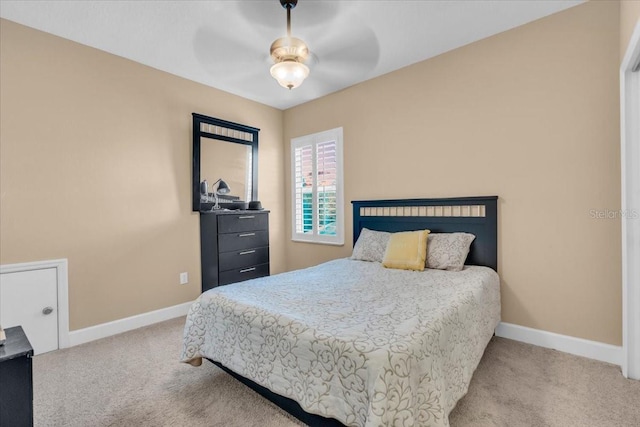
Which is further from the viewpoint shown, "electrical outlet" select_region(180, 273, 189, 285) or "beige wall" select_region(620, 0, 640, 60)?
"electrical outlet" select_region(180, 273, 189, 285)

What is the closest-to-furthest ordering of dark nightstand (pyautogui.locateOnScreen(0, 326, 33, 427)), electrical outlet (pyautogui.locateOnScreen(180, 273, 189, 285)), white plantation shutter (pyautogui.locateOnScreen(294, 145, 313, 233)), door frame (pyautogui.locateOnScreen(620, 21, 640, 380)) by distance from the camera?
dark nightstand (pyautogui.locateOnScreen(0, 326, 33, 427))
door frame (pyautogui.locateOnScreen(620, 21, 640, 380))
electrical outlet (pyautogui.locateOnScreen(180, 273, 189, 285))
white plantation shutter (pyautogui.locateOnScreen(294, 145, 313, 233))

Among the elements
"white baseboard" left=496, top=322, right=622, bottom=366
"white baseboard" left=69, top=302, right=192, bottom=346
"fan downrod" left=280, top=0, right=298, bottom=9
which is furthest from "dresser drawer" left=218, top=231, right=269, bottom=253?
"white baseboard" left=496, top=322, right=622, bottom=366

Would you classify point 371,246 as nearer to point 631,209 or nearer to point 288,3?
point 631,209

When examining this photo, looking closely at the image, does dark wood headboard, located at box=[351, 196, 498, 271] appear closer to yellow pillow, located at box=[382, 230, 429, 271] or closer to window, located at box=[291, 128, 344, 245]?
yellow pillow, located at box=[382, 230, 429, 271]

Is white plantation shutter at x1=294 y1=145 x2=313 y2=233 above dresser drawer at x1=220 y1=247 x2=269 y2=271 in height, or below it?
above

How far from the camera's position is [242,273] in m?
3.66

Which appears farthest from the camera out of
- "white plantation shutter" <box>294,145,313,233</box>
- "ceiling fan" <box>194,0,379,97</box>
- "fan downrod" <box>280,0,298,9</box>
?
"white plantation shutter" <box>294,145,313,233</box>

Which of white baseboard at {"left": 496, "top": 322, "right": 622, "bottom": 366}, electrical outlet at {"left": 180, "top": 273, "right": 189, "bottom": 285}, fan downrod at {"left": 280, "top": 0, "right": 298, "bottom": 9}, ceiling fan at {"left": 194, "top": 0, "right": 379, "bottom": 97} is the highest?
ceiling fan at {"left": 194, "top": 0, "right": 379, "bottom": 97}

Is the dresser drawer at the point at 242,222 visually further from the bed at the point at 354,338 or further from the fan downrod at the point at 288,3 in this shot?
the fan downrod at the point at 288,3

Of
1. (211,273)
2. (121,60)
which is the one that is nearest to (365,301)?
(211,273)

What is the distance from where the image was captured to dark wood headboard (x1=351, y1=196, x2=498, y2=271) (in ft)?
8.93

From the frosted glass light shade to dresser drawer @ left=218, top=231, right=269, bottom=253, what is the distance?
192 centimetres

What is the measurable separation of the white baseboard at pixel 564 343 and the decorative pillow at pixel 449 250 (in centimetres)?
70

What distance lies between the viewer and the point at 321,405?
1358 mm
